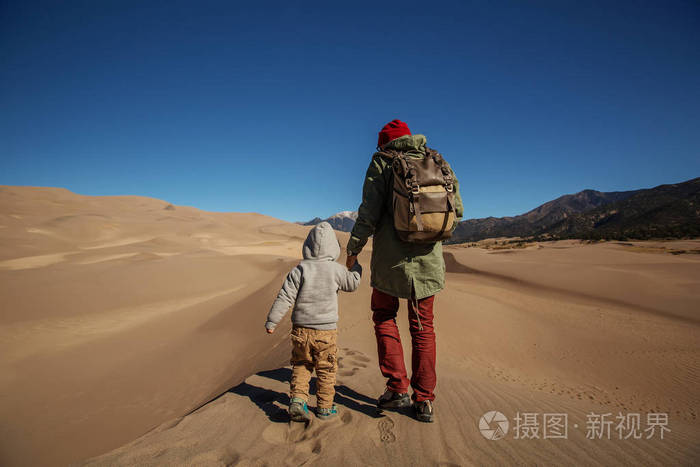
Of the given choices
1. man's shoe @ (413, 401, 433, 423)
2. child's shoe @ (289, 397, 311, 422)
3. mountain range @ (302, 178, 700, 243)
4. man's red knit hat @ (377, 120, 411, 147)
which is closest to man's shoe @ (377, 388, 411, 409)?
man's shoe @ (413, 401, 433, 423)

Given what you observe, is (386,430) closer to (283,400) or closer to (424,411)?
(424,411)

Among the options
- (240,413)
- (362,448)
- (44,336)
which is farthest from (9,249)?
(362,448)

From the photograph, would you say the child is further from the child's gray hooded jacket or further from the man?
the man

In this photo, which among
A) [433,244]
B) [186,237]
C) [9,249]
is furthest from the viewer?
[186,237]

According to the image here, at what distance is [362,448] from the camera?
1.90 m

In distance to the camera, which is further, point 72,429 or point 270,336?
point 270,336

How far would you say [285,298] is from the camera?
2334mm

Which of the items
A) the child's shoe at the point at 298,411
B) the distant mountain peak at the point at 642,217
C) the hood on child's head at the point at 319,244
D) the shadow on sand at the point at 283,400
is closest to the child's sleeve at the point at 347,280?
the hood on child's head at the point at 319,244

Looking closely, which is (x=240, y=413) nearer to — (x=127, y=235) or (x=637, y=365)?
(x=637, y=365)

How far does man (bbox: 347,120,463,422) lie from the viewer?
222 cm

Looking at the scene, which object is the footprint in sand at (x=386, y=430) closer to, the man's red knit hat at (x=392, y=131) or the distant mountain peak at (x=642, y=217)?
the man's red knit hat at (x=392, y=131)

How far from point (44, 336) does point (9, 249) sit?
35.5 ft

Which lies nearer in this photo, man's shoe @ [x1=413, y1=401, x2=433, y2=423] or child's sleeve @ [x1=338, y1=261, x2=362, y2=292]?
man's shoe @ [x1=413, y1=401, x2=433, y2=423]

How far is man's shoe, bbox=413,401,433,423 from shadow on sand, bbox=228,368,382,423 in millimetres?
315
